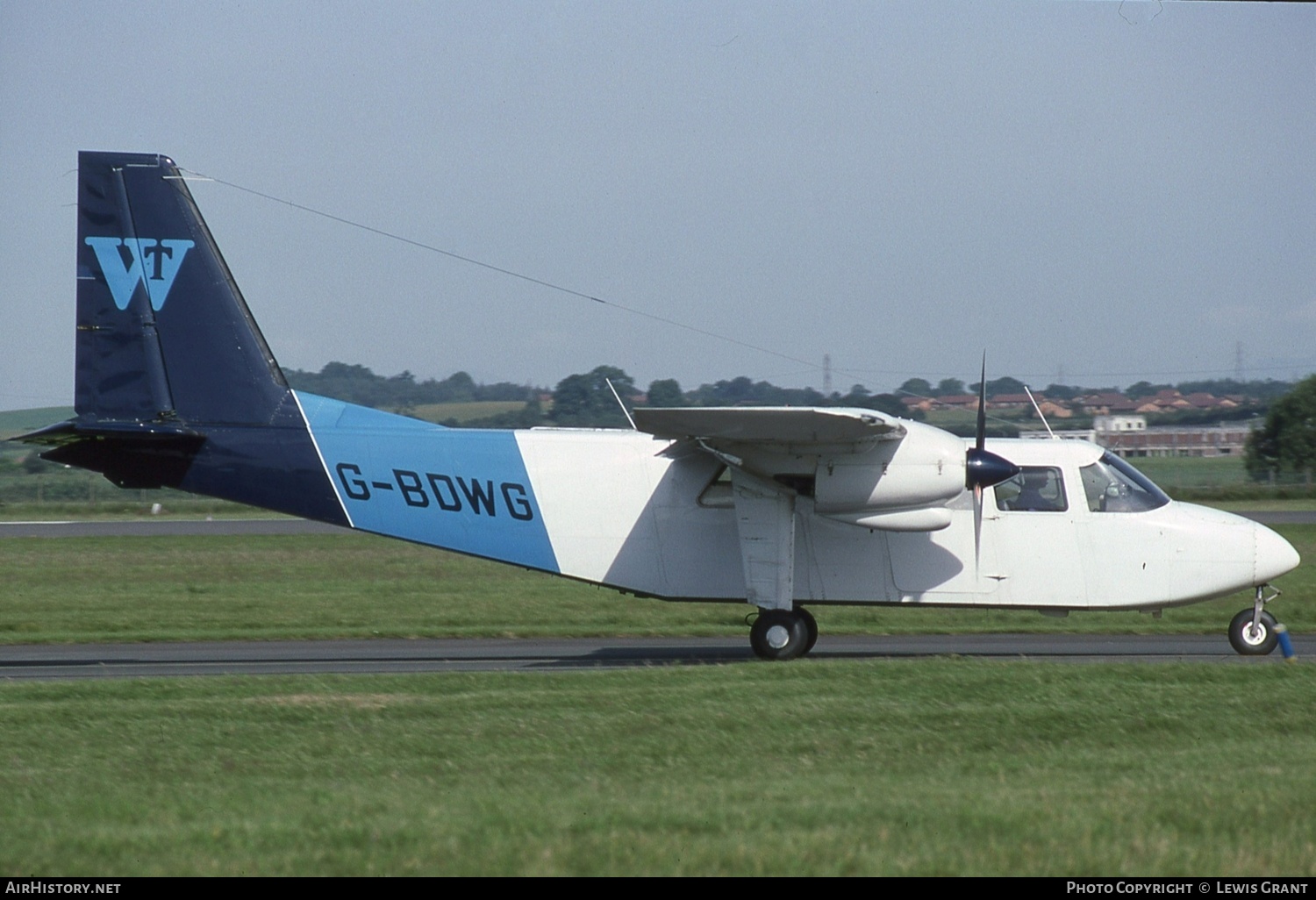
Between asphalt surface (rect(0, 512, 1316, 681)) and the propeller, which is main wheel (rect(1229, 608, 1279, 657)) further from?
the propeller

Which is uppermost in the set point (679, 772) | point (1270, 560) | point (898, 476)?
point (898, 476)

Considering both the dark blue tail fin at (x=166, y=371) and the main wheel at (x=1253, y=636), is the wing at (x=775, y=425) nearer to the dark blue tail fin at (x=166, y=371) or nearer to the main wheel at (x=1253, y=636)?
the dark blue tail fin at (x=166, y=371)

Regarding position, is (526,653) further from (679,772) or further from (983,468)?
(679,772)

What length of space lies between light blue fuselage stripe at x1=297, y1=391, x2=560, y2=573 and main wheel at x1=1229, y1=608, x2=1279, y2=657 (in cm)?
759

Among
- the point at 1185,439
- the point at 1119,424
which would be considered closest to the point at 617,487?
the point at 1119,424

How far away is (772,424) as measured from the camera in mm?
12992

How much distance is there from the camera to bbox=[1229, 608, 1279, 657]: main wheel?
45.9 feet

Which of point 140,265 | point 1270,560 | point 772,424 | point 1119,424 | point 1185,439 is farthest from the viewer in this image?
point 1185,439

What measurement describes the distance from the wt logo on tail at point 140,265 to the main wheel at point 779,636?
25.5 feet

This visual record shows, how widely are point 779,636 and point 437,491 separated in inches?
165
